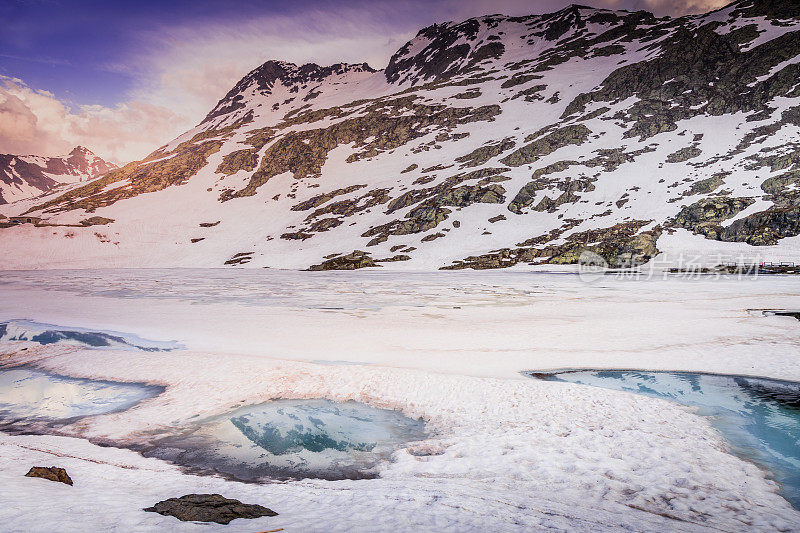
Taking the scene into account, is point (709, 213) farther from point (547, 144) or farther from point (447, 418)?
point (447, 418)

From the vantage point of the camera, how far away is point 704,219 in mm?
49031

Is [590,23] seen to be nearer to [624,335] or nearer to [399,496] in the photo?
[624,335]

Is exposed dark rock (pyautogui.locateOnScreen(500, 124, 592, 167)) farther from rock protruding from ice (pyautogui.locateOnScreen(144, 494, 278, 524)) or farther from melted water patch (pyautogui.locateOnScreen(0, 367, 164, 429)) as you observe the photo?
rock protruding from ice (pyautogui.locateOnScreen(144, 494, 278, 524))

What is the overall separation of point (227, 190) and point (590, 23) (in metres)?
138

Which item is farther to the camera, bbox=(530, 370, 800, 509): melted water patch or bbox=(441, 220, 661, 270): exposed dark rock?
bbox=(441, 220, 661, 270): exposed dark rock

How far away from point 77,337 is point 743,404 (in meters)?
18.6

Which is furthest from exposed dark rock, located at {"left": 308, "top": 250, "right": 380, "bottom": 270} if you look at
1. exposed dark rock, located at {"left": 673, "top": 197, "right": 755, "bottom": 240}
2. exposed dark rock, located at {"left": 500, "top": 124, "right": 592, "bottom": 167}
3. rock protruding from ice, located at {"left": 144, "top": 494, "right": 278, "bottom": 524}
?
rock protruding from ice, located at {"left": 144, "top": 494, "right": 278, "bottom": 524}

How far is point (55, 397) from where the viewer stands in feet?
27.2

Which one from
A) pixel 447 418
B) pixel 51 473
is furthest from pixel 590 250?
pixel 51 473

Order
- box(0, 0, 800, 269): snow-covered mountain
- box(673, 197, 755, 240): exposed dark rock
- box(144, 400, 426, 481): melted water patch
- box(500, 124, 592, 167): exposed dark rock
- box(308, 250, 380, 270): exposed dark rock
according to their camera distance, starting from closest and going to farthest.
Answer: box(144, 400, 426, 481): melted water patch < box(673, 197, 755, 240): exposed dark rock < box(0, 0, 800, 269): snow-covered mountain < box(308, 250, 380, 270): exposed dark rock < box(500, 124, 592, 167): exposed dark rock

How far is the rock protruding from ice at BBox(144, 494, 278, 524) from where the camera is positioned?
12.5 feet

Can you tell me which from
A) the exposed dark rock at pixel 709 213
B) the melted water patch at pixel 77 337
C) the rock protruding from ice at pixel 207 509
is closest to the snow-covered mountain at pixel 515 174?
the exposed dark rock at pixel 709 213

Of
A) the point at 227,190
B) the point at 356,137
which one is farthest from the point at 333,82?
the point at 227,190

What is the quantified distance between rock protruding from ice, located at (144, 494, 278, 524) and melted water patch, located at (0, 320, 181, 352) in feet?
29.7
